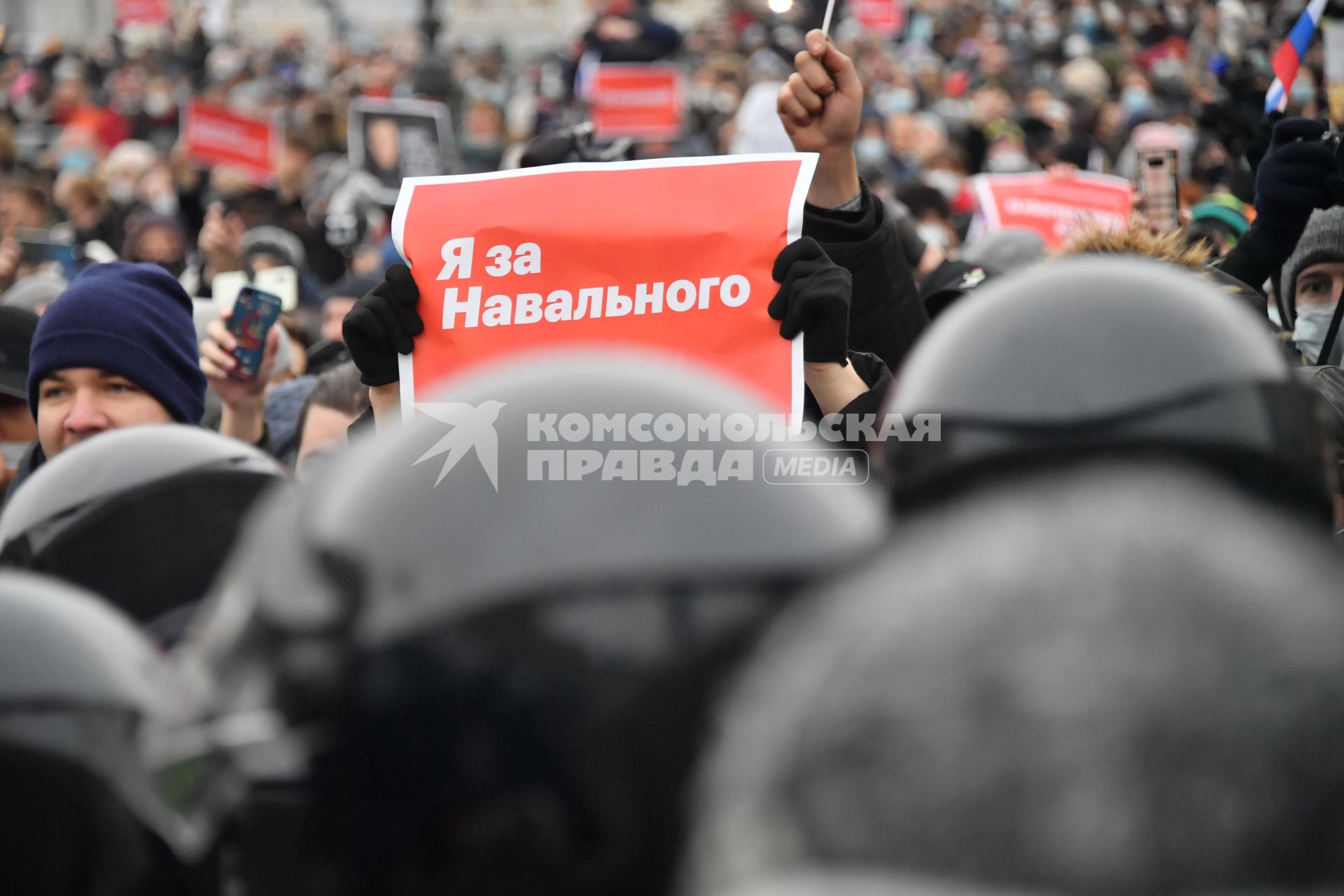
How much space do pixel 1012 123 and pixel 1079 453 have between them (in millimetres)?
12442

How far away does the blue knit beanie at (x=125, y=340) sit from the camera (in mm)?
3395

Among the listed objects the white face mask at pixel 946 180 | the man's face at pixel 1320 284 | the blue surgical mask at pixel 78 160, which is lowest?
the blue surgical mask at pixel 78 160

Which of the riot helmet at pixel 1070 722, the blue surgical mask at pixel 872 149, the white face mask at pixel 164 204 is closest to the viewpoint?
the riot helmet at pixel 1070 722

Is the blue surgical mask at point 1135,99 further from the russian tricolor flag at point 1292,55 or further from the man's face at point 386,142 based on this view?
the russian tricolor flag at point 1292,55

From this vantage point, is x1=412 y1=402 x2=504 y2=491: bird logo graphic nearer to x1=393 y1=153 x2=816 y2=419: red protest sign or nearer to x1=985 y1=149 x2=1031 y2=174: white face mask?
x1=393 y1=153 x2=816 y2=419: red protest sign

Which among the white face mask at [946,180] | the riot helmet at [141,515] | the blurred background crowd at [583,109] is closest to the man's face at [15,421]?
the blurred background crowd at [583,109]

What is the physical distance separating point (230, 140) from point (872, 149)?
5.22 m

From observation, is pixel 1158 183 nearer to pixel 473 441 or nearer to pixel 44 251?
pixel 473 441

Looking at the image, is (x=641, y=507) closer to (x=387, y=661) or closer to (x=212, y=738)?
(x=387, y=661)

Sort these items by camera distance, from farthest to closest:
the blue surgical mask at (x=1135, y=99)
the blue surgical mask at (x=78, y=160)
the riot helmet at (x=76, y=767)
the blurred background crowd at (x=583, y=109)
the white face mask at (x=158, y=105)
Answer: the white face mask at (x=158, y=105)
the blue surgical mask at (x=1135, y=99)
the blue surgical mask at (x=78, y=160)
the blurred background crowd at (x=583, y=109)
the riot helmet at (x=76, y=767)

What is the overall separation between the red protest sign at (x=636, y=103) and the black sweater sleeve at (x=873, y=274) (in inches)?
291

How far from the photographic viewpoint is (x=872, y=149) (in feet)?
43.4

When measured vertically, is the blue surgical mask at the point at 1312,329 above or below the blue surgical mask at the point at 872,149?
above

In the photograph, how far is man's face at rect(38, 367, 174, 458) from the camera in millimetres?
3367
